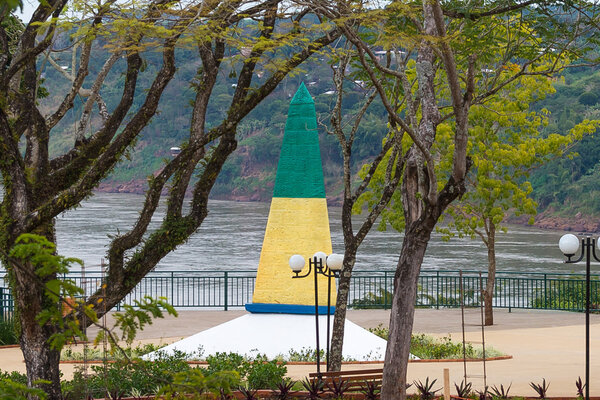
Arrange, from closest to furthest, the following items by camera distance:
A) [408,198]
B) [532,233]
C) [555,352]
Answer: [408,198] < [555,352] < [532,233]

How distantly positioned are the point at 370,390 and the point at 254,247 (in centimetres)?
3849

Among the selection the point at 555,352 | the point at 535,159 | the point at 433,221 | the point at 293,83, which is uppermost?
the point at 293,83

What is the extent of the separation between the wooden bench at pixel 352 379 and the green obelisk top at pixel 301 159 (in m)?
4.50

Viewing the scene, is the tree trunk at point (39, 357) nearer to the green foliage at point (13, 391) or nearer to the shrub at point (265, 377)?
the shrub at point (265, 377)

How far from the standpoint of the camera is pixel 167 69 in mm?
10312

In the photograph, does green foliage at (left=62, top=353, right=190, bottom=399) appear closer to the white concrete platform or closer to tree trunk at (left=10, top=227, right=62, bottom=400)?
tree trunk at (left=10, top=227, right=62, bottom=400)

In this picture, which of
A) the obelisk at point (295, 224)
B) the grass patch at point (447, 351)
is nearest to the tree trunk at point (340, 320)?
the obelisk at point (295, 224)

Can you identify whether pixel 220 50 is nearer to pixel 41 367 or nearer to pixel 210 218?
pixel 41 367

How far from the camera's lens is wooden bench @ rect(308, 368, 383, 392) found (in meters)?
10.8

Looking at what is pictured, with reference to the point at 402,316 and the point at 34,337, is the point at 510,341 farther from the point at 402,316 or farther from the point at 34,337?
the point at 34,337

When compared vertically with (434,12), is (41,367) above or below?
below

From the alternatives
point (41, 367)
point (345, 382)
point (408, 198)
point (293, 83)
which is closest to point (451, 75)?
point (408, 198)

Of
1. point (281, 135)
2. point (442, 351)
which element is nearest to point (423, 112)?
point (442, 351)

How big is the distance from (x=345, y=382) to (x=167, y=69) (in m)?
4.35
